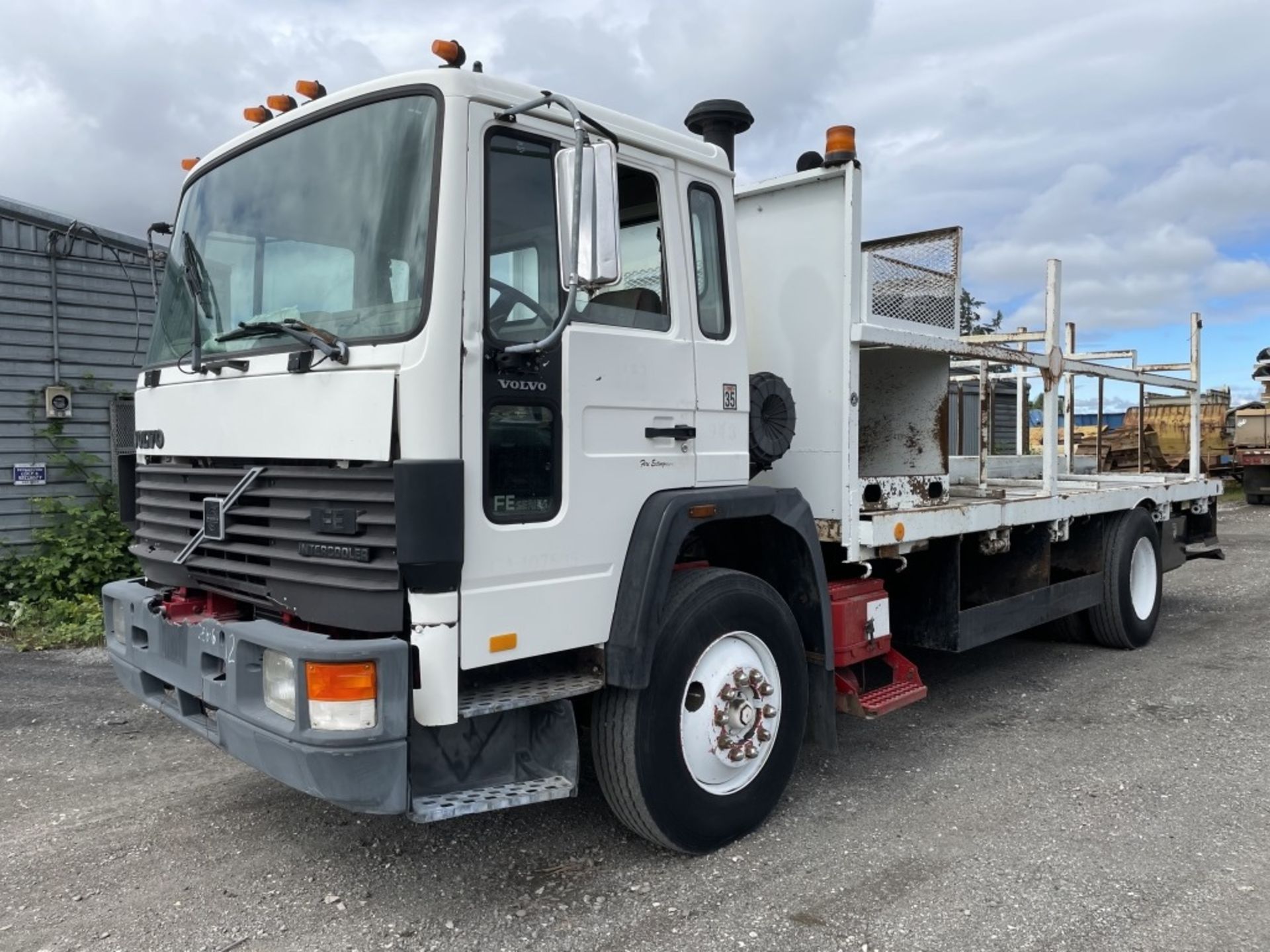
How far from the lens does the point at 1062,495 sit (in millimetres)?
6035

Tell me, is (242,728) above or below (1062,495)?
below

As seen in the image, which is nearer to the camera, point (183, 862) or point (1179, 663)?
point (183, 862)

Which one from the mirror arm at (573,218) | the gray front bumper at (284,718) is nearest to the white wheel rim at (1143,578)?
the mirror arm at (573,218)

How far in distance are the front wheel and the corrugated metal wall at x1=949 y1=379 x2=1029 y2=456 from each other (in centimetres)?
258

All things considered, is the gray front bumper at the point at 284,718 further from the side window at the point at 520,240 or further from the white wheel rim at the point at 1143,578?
the white wheel rim at the point at 1143,578

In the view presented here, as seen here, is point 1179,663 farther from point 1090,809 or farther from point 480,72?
point 480,72

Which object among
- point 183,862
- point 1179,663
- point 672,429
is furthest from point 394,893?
point 1179,663

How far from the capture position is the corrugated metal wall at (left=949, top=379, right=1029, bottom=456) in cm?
820

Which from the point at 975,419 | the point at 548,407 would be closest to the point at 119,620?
the point at 548,407

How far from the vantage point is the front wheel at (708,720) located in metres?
3.41

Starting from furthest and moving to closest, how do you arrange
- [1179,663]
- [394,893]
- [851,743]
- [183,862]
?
[1179,663]
[851,743]
[183,862]
[394,893]

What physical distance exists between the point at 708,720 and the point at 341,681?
1424mm

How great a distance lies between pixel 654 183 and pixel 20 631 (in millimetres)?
6665

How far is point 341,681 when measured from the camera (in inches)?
109
